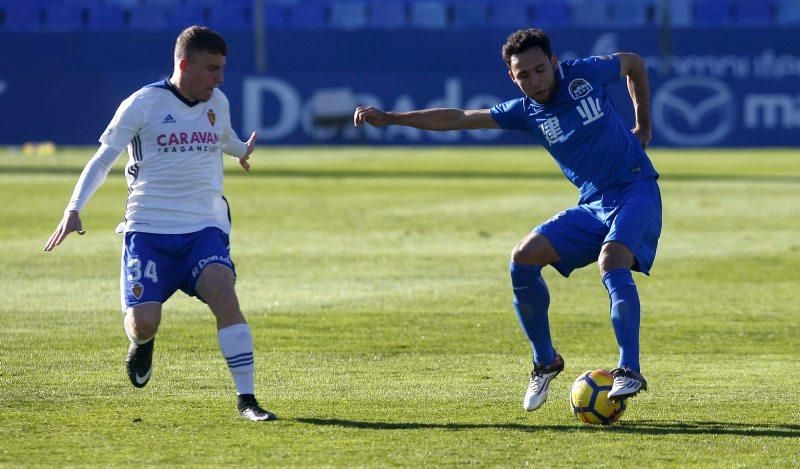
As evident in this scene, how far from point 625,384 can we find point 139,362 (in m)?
2.35

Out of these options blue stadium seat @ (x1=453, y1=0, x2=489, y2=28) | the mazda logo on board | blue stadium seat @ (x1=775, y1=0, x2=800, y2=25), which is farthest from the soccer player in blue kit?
blue stadium seat @ (x1=775, y1=0, x2=800, y2=25)

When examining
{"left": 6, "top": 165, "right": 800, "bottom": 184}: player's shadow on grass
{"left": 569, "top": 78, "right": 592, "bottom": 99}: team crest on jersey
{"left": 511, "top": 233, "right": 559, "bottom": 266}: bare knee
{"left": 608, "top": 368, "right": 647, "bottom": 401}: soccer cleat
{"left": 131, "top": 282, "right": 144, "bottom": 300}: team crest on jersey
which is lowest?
{"left": 6, "top": 165, "right": 800, "bottom": 184}: player's shadow on grass

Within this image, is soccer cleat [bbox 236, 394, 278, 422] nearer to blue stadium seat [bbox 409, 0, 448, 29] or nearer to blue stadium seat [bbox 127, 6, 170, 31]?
blue stadium seat [bbox 409, 0, 448, 29]

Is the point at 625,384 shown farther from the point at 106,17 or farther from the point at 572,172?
the point at 106,17

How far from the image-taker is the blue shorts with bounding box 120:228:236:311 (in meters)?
7.20

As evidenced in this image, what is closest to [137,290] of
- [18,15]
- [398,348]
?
[398,348]

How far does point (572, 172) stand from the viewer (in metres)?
7.76

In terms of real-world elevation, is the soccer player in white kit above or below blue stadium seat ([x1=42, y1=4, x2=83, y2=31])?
above

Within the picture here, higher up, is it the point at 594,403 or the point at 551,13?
the point at 594,403

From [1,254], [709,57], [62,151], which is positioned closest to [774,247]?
[1,254]

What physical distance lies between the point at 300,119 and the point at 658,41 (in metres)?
11.6

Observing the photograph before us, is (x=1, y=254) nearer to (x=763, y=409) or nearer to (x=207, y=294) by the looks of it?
(x=207, y=294)

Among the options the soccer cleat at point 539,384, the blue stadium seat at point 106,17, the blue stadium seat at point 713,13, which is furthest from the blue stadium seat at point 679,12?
the soccer cleat at point 539,384

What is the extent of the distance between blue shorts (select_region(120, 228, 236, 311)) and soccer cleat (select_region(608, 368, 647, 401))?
1858 mm
